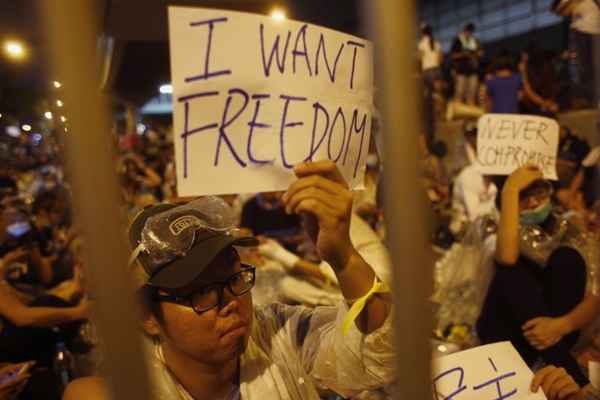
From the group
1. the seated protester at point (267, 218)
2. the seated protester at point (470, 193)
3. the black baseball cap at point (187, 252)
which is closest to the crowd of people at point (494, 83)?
the seated protester at point (470, 193)

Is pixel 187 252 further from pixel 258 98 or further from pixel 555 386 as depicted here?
pixel 555 386

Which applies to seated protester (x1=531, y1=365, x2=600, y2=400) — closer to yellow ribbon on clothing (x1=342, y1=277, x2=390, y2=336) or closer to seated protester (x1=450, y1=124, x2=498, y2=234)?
yellow ribbon on clothing (x1=342, y1=277, x2=390, y2=336)

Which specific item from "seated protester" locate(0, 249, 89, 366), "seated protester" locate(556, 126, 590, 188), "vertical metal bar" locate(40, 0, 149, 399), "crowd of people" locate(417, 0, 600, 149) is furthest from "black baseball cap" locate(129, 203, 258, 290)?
"crowd of people" locate(417, 0, 600, 149)

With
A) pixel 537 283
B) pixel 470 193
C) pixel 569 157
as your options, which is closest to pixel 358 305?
pixel 537 283

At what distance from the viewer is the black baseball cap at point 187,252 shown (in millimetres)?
1361

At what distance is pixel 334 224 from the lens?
1.29 metres

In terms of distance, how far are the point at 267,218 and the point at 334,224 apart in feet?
9.86

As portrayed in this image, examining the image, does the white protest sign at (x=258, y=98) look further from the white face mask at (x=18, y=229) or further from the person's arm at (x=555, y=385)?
the white face mask at (x=18, y=229)

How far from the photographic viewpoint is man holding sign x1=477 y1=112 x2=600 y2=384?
7.88ft

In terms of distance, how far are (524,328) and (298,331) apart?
4.04ft

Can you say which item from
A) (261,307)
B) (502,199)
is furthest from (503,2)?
(261,307)

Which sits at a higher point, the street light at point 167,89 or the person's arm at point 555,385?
the street light at point 167,89

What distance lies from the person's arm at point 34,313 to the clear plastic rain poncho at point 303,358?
1.49 metres

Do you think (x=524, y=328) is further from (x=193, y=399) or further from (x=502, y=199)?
(x=193, y=399)
